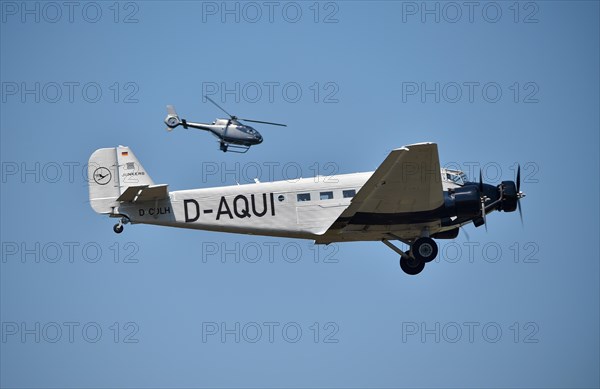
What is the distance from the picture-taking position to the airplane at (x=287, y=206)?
2791 cm

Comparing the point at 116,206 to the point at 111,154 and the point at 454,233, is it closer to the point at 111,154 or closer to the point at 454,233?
the point at 111,154

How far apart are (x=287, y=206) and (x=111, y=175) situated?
593 centimetres

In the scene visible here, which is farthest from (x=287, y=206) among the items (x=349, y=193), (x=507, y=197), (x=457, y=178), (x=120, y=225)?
(x=507, y=197)

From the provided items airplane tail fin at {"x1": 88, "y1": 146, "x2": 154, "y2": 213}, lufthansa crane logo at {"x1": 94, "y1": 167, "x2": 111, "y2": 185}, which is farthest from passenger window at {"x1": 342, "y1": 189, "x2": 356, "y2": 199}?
lufthansa crane logo at {"x1": 94, "y1": 167, "x2": 111, "y2": 185}

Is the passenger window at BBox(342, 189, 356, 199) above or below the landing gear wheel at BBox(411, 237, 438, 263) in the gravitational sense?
above

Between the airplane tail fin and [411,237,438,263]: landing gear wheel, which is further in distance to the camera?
[411,237,438,263]: landing gear wheel

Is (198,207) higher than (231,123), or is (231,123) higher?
(231,123)

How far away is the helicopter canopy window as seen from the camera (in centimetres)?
2909

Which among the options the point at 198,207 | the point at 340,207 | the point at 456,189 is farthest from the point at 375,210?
the point at 198,207

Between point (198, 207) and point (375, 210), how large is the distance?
5780 millimetres

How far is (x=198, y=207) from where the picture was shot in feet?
92.5

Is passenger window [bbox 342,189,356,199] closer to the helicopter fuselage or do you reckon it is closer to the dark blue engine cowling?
the dark blue engine cowling

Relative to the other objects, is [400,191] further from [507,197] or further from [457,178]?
[507,197]

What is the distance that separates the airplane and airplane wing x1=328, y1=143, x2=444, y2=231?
0.12ft
